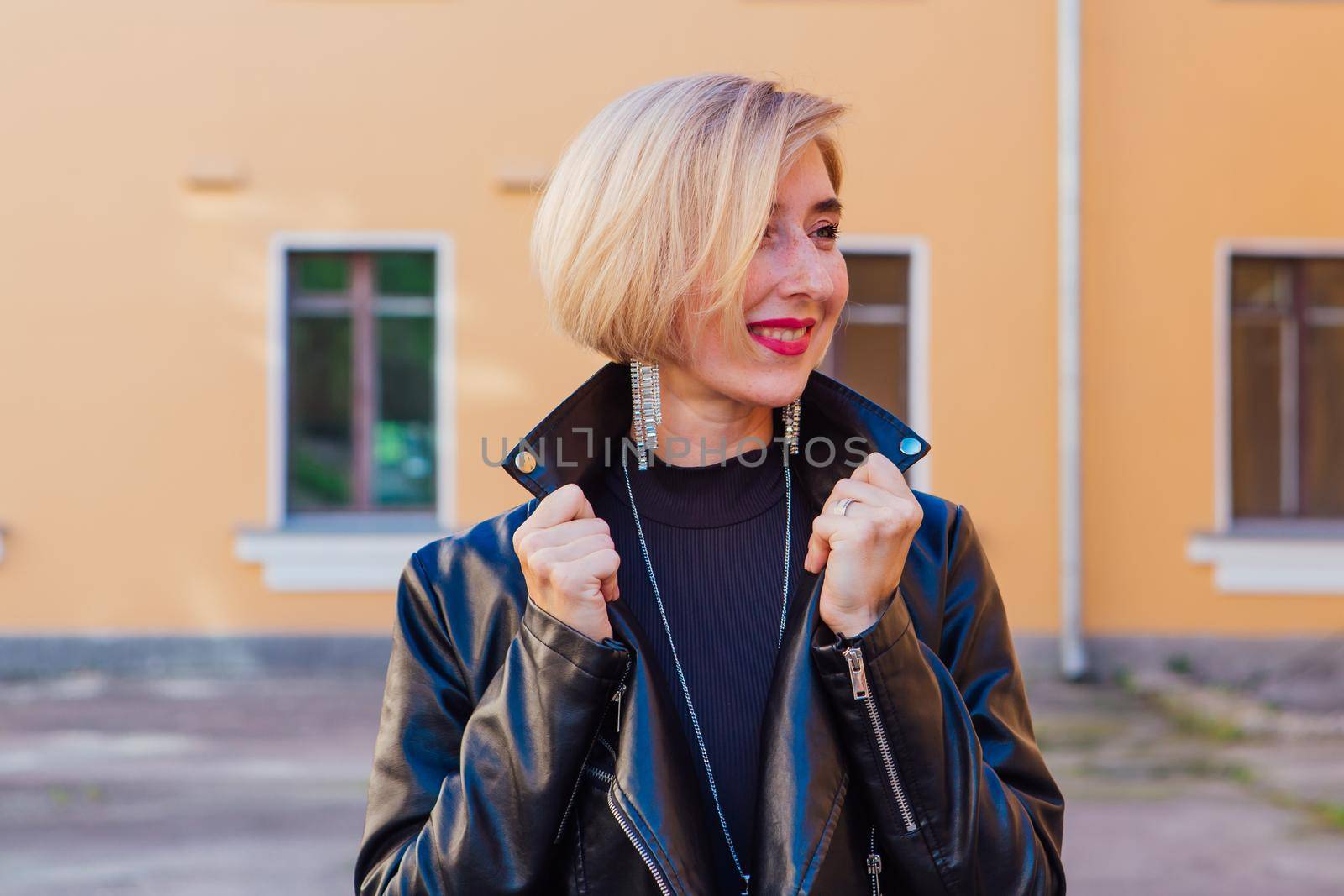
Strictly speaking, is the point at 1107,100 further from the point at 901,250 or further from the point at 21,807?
the point at 21,807

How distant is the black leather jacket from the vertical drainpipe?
7.23 meters

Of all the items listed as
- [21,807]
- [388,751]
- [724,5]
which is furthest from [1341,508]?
[388,751]

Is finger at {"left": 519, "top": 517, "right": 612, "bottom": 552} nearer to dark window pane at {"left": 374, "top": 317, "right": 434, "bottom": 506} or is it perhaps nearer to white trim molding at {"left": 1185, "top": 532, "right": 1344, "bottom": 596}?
dark window pane at {"left": 374, "top": 317, "right": 434, "bottom": 506}

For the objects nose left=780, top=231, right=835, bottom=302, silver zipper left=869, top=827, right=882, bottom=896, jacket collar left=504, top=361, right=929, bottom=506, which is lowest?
silver zipper left=869, top=827, right=882, bottom=896

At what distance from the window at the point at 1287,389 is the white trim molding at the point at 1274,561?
46cm

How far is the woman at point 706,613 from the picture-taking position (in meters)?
1.37

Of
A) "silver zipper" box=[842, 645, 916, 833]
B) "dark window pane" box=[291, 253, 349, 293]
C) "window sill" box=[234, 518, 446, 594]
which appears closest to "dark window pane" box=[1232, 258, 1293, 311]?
"window sill" box=[234, 518, 446, 594]

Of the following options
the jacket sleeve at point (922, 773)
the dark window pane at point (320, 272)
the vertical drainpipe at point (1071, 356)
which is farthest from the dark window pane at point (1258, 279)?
the jacket sleeve at point (922, 773)

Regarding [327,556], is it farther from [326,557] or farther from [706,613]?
[706,613]

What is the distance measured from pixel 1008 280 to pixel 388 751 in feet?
25.2

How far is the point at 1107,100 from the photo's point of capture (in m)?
8.55

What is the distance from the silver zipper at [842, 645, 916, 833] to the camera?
1.37 meters

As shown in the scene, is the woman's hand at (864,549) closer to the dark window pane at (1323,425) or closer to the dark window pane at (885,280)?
the dark window pane at (885,280)

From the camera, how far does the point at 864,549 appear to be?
4.48 feet
